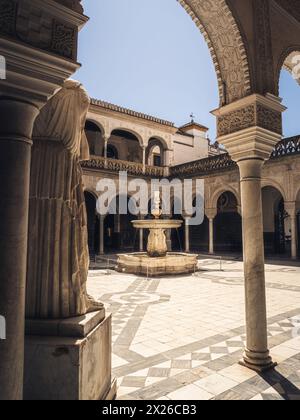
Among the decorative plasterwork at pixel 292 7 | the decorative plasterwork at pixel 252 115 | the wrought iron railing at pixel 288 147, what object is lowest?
the decorative plasterwork at pixel 252 115

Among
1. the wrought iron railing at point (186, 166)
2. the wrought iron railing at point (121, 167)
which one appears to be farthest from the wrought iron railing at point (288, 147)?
the wrought iron railing at point (121, 167)

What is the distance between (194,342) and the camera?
4.11m

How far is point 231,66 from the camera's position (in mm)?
3635

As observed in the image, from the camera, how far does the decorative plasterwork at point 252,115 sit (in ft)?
11.6

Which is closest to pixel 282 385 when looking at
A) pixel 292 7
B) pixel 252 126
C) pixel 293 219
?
pixel 252 126

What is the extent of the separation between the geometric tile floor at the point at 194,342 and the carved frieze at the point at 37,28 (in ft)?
9.13

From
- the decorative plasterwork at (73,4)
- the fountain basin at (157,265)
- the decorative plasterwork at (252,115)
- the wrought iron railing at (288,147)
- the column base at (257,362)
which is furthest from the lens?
the wrought iron railing at (288,147)

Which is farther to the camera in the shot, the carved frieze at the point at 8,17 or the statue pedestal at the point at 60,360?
the statue pedestal at the point at 60,360

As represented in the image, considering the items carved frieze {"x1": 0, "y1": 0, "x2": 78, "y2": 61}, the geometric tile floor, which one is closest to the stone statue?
carved frieze {"x1": 0, "y1": 0, "x2": 78, "y2": 61}

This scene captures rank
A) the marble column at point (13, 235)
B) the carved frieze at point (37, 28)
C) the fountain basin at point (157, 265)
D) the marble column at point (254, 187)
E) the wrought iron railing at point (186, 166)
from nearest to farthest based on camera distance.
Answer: the marble column at point (13, 235)
the carved frieze at point (37, 28)
the marble column at point (254, 187)
the fountain basin at point (157, 265)
the wrought iron railing at point (186, 166)

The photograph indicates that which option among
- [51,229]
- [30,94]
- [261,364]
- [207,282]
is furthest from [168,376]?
[207,282]

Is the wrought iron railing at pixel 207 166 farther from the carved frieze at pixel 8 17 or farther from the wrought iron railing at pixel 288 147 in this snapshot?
the carved frieze at pixel 8 17

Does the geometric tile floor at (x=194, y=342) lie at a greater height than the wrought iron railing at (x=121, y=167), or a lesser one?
lesser

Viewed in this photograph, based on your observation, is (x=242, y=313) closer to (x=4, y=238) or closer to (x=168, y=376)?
(x=168, y=376)
